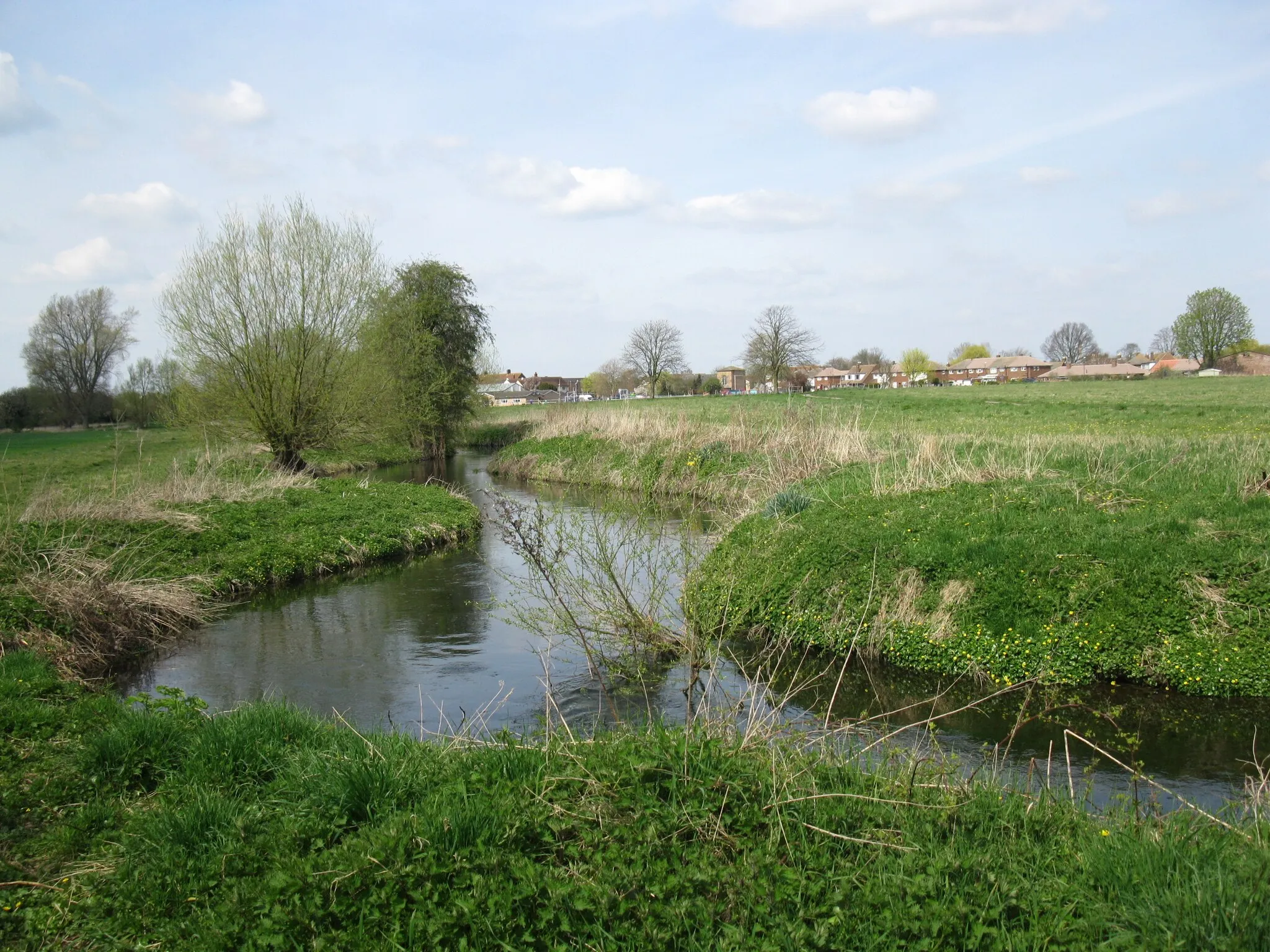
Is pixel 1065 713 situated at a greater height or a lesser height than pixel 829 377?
lesser

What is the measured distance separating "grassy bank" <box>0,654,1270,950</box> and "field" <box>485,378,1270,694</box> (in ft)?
6.52

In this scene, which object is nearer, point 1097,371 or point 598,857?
point 598,857

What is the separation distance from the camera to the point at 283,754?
513 cm

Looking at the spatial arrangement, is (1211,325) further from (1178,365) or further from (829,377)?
(829,377)

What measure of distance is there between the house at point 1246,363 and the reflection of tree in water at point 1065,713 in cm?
6783

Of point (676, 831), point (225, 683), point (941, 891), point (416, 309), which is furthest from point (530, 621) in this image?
point (416, 309)

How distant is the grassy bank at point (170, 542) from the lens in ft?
30.6

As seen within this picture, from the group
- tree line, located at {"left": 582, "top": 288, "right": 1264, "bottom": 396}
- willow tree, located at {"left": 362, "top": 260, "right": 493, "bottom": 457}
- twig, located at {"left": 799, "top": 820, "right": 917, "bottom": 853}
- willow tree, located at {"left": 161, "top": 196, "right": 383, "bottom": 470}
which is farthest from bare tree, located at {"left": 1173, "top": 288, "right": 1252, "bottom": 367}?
twig, located at {"left": 799, "top": 820, "right": 917, "bottom": 853}

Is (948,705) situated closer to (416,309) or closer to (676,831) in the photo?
(676,831)

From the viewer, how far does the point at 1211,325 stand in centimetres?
7094

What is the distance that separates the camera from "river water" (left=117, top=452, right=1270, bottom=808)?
21.5 feet

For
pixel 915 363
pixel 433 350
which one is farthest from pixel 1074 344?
pixel 433 350

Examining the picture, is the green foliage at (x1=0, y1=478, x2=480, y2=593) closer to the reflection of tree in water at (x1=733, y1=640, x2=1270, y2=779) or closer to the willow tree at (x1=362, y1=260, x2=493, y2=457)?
the reflection of tree in water at (x1=733, y1=640, x2=1270, y2=779)

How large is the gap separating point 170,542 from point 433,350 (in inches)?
899
